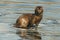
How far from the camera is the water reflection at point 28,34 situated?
33.7 feet

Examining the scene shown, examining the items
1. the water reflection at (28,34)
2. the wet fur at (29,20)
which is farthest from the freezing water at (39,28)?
the wet fur at (29,20)

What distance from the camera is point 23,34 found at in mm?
10859

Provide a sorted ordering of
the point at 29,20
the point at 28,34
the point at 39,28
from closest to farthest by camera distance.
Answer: the point at 28,34
the point at 39,28
the point at 29,20

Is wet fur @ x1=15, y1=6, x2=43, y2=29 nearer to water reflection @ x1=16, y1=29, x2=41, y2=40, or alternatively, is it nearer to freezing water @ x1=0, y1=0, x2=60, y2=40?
freezing water @ x1=0, y1=0, x2=60, y2=40

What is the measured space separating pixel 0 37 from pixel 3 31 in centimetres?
105

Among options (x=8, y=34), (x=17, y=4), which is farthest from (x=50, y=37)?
(x=17, y=4)

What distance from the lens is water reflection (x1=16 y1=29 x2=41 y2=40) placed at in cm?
1027

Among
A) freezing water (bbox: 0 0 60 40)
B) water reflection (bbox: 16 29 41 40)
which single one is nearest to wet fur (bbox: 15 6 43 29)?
freezing water (bbox: 0 0 60 40)

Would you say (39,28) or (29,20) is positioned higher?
(29,20)

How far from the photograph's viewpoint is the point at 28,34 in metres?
10.9

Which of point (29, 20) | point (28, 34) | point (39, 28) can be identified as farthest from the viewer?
point (29, 20)

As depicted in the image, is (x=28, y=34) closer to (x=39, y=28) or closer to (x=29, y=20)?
(x=39, y=28)

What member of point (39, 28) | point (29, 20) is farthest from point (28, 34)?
point (29, 20)

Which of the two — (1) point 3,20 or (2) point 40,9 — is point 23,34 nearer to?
(2) point 40,9
